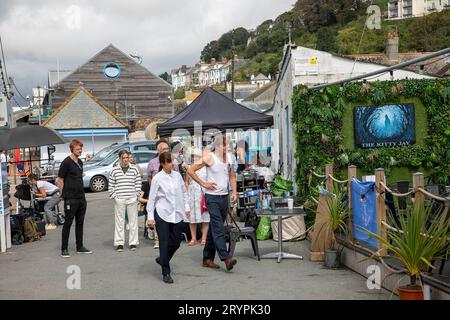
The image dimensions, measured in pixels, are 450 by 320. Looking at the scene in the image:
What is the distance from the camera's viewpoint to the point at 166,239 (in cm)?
849

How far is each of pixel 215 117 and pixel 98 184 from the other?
470 inches

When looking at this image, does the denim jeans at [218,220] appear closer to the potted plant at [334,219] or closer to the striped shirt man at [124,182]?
the potted plant at [334,219]

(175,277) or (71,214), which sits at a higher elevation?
(71,214)

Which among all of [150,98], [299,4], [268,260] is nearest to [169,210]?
[268,260]

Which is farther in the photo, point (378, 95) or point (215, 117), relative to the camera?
point (215, 117)

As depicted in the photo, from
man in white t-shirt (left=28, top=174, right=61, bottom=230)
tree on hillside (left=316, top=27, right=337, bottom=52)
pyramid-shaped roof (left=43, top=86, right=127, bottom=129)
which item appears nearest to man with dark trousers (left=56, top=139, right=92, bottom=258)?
man in white t-shirt (left=28, top=174, right=61, bottom=230)

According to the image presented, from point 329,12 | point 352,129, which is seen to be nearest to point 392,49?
point 352,129

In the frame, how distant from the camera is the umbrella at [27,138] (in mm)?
14307

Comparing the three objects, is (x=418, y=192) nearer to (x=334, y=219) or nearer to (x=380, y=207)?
(x=380, y=207)

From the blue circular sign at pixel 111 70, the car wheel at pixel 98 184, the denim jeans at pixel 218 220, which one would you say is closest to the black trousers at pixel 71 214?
the denim jeans at pixel 218 220

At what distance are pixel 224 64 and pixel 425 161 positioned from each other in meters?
130

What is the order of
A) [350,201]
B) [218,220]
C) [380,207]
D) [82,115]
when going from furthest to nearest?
1. [82,115]
2. [350,201]
3. [218,220]
4. [380,207]

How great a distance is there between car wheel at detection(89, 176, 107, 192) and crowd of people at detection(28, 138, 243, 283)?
11213mm

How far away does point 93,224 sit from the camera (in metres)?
15.6
